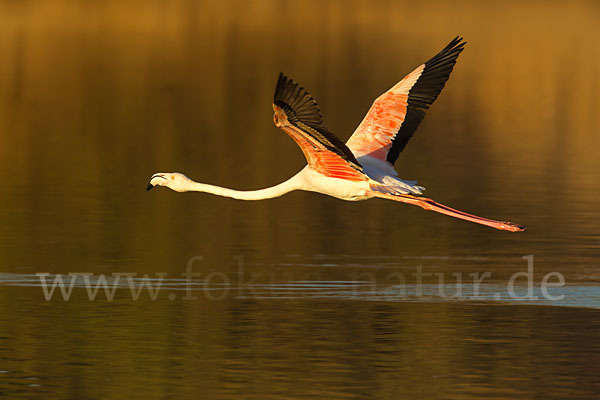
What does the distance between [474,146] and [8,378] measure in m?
21.4

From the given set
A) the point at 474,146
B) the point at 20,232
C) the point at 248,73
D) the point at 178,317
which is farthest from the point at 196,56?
the point at 178,317

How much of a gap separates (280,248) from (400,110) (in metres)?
3.37

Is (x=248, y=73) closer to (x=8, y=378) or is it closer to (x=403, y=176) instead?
(x=403, y=176)

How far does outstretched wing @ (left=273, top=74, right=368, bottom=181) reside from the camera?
13.2 m

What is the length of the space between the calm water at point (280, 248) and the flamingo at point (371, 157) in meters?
1.13

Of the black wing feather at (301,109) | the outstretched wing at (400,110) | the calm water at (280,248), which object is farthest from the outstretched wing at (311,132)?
the calm water at (280,248)

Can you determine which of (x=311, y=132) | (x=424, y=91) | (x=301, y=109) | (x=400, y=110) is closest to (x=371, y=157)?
(x=400, y=110)

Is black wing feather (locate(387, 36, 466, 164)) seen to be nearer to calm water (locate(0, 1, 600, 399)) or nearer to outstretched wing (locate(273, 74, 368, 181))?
outstretched wing (locate(273, 74, 368, 181))

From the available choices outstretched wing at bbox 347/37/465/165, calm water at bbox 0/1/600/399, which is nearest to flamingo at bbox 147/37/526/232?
outstretched wing at bbox 347/37/465/165

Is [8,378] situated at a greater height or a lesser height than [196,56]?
lesser

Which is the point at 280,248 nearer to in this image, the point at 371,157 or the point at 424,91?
the point at 371,157

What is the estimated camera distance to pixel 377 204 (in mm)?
24172

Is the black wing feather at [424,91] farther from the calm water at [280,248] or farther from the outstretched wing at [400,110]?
the calm water at [280,248]

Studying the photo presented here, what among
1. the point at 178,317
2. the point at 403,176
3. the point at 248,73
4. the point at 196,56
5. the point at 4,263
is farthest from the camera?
the point at 196,56
